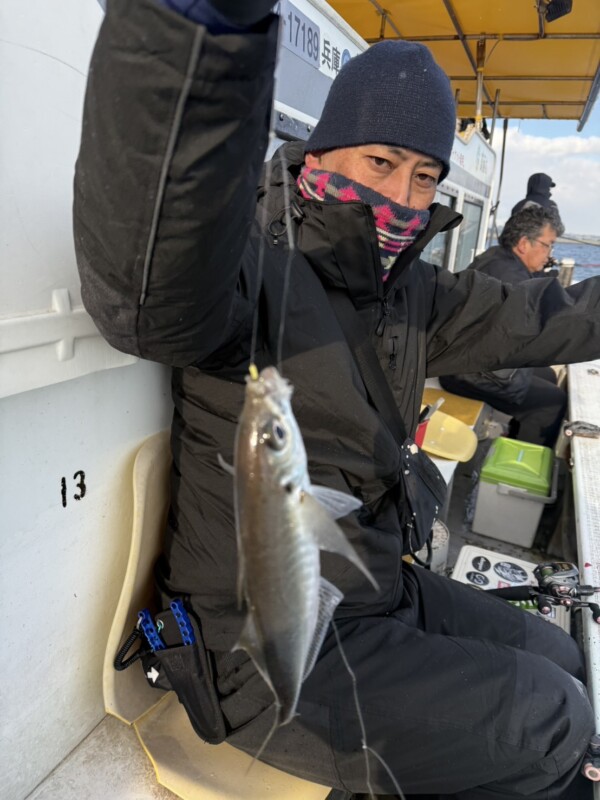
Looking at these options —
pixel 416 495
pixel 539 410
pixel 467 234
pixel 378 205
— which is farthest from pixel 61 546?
pixel 467 234

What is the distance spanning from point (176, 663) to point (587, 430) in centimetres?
364

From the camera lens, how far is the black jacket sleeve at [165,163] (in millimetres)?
819

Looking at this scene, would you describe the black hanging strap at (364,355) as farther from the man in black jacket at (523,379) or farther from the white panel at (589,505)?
the man in black jacket at (523,379)

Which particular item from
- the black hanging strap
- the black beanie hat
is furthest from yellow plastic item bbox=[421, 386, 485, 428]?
the black beanie hat

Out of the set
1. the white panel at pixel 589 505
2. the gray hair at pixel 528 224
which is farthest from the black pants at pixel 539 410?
the gray hair at pixel 528 224

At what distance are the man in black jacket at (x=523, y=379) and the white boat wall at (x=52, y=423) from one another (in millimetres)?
3722

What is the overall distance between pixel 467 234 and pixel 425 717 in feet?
27.7

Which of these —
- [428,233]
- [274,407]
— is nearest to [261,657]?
[274,407]

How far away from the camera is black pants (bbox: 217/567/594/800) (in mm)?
1612

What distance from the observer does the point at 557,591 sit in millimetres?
2461

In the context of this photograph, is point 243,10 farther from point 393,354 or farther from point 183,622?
point 183,622

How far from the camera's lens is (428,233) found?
6.40ft

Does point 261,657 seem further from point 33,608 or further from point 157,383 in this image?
point 157,383

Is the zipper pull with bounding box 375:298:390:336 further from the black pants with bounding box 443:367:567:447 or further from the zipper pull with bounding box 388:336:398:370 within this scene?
the black pants with bounding box 443:367:567:447
